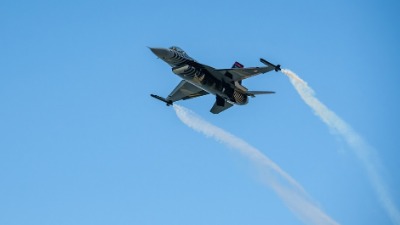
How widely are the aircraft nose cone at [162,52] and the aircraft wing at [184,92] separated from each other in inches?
459

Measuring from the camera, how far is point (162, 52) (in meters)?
101

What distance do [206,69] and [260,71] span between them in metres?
7.11

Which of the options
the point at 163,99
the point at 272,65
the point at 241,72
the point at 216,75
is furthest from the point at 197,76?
the point at 163,99

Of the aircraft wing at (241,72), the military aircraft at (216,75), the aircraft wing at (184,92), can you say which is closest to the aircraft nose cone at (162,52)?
the military aircraft at (216,75)

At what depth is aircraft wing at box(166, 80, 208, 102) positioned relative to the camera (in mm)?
112500

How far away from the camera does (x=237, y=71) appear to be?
105125mm

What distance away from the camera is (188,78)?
336 feet

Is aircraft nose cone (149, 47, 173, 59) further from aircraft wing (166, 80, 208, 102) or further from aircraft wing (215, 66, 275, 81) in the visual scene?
aircraft wing (166, 80, 208, 102)

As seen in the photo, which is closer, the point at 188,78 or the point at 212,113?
the point at 188,78

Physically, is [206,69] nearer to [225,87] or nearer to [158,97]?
[225,87]

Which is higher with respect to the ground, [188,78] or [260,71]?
[260,71]

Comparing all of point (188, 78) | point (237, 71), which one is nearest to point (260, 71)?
point (237, 71)

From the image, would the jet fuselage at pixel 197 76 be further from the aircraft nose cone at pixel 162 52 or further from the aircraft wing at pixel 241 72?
→ the aircraft wing at pixel 241 72

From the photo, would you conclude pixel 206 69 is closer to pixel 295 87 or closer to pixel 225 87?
pixel 225 87
